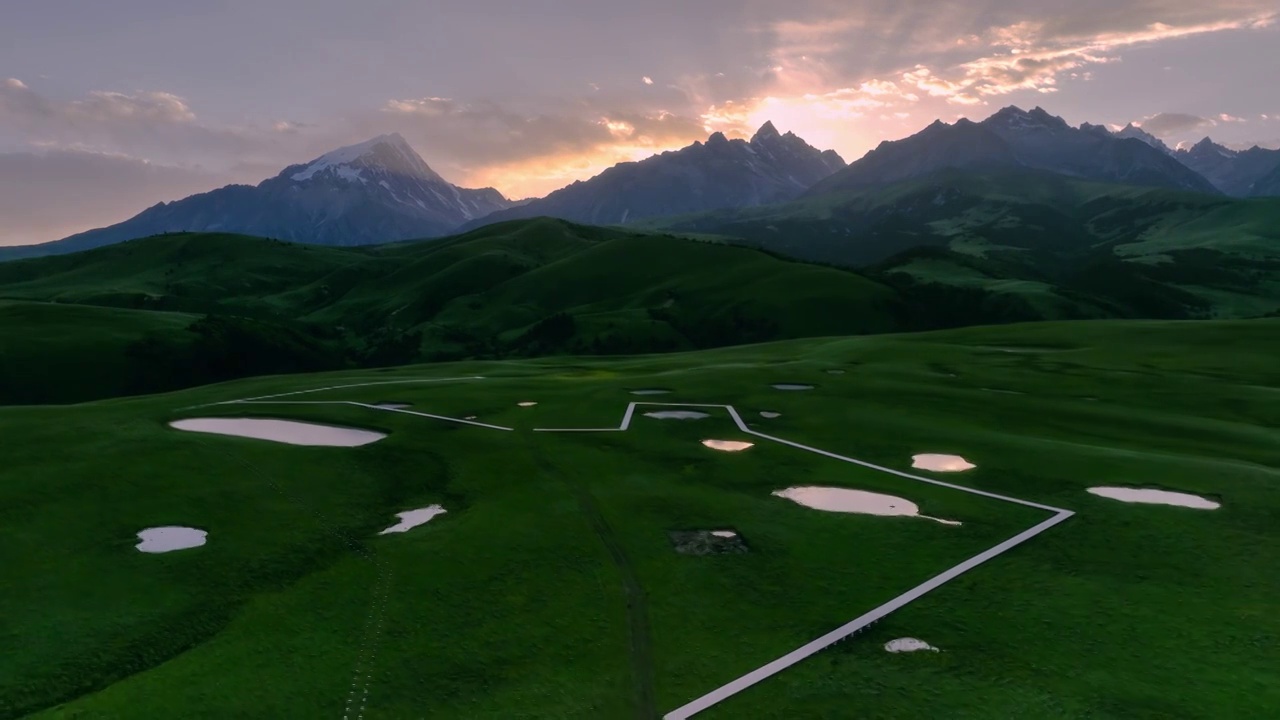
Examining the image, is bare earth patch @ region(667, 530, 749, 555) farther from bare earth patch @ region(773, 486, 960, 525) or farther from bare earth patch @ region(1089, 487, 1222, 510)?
bare earth patch @ region(1089, 487, 1222, 510)

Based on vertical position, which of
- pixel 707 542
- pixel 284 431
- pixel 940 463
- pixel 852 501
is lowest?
pixel 707 542

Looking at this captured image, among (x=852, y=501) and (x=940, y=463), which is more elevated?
(x=940, y=463)

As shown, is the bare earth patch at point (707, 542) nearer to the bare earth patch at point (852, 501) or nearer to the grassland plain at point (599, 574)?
the grassland plain at point (599, 574)

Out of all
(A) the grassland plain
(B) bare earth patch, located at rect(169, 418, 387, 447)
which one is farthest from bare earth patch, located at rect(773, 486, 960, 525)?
(B) bare earth patch, located at rect(169, 418, 387, 447)

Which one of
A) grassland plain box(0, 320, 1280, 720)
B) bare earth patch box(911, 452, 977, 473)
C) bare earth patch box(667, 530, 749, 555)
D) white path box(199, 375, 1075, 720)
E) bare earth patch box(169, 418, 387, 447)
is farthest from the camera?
bare earth patch box(169, 418, 387, 447)

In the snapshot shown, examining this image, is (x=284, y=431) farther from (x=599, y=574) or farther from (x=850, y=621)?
(x=850, y=621)

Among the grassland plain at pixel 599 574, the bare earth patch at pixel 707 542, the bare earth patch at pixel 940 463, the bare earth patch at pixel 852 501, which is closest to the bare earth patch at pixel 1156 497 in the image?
the grassland plain at pixel 599 574

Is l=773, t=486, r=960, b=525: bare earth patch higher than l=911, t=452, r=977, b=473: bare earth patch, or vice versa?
l=911, t=452, r=977, b=473: bare earth patch

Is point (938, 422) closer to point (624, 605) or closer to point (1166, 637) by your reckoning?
point (1166, 637)

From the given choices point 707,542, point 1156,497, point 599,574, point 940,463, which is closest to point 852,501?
point 707,542
